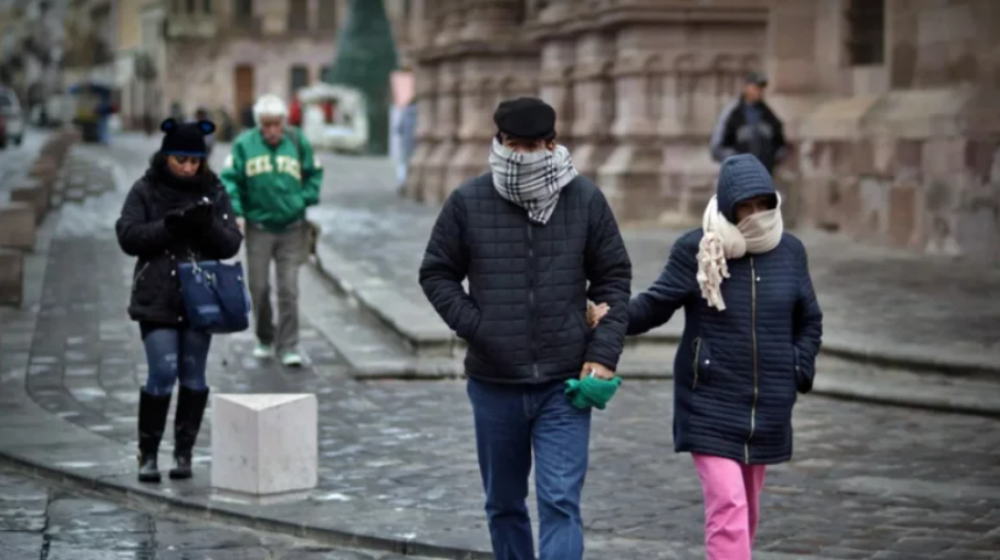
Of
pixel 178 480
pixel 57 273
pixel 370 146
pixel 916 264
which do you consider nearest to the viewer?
pixel 178 480

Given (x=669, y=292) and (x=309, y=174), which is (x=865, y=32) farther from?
(x=669, y=292)

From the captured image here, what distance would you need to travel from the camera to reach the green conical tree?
5691cm

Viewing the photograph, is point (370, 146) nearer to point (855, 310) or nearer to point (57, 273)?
point (57, 273)

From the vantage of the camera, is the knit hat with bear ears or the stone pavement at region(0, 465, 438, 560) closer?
the stone pavement at region(0, 465, 438, 560)

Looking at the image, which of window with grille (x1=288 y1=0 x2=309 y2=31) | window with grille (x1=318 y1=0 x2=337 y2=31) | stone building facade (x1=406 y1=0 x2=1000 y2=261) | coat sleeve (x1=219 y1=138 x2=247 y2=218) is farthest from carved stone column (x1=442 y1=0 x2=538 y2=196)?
window with grille (x1=288 y1=0 x2=309 y2=31)

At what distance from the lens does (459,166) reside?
31.0 meters

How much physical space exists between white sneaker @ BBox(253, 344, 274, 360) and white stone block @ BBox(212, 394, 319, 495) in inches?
184

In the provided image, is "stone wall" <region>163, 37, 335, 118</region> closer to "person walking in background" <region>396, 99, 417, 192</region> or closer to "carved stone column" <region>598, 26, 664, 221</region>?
"person walking in background" <region>396, 99, 417, 192</region>

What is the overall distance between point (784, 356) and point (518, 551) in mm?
1069

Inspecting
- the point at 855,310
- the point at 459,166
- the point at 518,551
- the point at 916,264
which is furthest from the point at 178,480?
the point at 459,166

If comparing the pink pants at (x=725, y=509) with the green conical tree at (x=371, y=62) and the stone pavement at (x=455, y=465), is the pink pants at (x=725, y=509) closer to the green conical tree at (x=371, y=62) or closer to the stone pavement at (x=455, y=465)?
the stone pavement at (x=455, y=465)

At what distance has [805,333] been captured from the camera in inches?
267

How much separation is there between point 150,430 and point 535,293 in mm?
3337

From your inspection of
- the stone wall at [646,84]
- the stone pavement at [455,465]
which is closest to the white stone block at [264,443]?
the stone pavement at [455,465]
